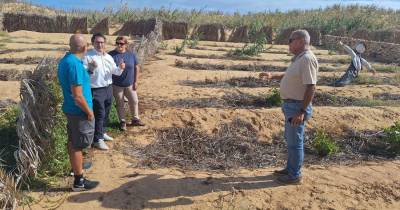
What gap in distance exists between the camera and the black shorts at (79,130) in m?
4.39

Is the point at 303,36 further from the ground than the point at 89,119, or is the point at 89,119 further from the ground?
the point at 303,36

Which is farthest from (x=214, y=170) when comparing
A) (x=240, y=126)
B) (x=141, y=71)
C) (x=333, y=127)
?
(x=141, y=71)

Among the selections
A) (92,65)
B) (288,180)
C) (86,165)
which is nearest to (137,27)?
(92,65)

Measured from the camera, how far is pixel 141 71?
33.9ft

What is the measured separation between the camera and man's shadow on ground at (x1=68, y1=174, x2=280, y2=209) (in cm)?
444

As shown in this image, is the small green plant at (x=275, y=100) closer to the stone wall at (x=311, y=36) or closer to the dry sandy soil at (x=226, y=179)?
the dry sandy soil at (x=226, y=179)

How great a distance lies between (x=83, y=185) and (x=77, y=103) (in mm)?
873

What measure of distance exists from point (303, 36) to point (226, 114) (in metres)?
2.54

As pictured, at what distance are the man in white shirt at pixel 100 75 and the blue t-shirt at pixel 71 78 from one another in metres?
0.82

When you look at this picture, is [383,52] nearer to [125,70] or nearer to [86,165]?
[125,70]

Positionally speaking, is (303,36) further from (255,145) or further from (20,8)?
(20,8)

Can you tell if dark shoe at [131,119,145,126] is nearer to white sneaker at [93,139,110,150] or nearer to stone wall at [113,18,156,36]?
white sneaker at [93,139,110,150]

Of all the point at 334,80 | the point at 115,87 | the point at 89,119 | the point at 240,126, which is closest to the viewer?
the point at 89,119

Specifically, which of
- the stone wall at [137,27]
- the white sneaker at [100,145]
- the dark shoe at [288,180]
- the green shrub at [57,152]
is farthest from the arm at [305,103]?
the stone wall at [137,27]
